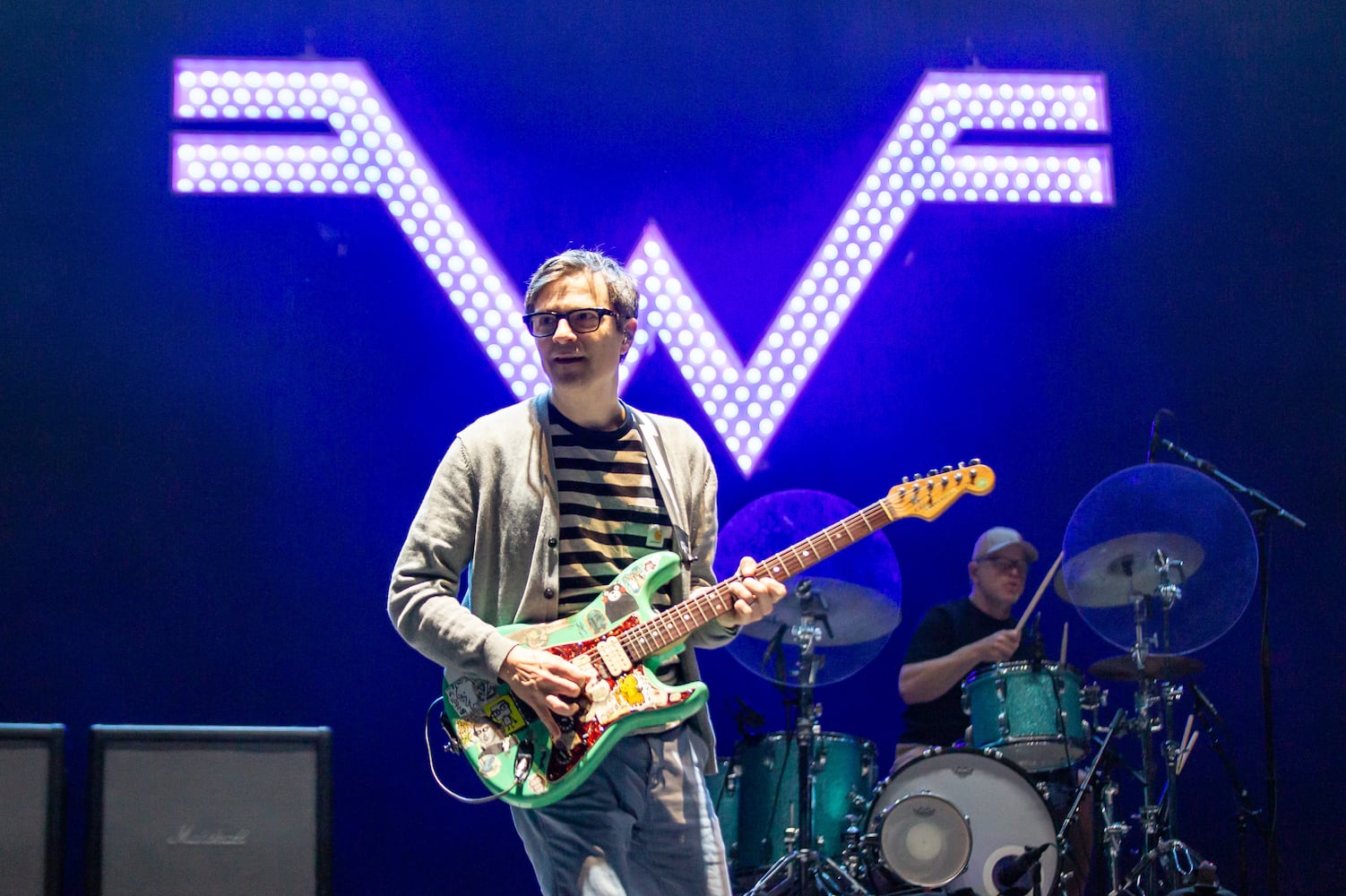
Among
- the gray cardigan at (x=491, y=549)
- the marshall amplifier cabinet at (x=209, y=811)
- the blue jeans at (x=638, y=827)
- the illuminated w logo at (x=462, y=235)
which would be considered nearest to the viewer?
the blue jeans at (x=638, y=827)

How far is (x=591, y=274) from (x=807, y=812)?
8.11 feet

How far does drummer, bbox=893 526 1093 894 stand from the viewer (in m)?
5.21

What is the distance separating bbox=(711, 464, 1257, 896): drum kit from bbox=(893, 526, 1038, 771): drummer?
0.25m

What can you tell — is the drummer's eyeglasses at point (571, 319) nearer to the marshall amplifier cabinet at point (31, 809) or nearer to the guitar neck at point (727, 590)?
the guitar neck at point (727, 590)

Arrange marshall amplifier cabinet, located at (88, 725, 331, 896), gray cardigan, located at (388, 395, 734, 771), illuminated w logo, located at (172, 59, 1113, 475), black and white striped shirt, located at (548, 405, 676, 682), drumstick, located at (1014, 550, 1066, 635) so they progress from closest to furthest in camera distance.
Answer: gray cardigan, located at (388, 395, 734, 771) < black and white striped shirt, located at (548, 405, 676, 682) < marshall amplifier cabinet, located at (88, 725, 331, 896) < drumstick, located at (1014, 550, 1066, 635) < illuminated w logo, located at (172, 59, 1113, 475)

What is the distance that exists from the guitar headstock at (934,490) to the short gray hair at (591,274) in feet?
2.81

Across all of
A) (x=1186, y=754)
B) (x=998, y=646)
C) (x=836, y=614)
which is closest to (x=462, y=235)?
(x=836, y=614)

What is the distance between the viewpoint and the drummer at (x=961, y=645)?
521 cm

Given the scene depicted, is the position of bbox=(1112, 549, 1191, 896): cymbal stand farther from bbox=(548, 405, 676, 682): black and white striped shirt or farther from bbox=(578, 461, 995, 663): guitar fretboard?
bbox=(548, 405, 676, 682): black and white striped shirt

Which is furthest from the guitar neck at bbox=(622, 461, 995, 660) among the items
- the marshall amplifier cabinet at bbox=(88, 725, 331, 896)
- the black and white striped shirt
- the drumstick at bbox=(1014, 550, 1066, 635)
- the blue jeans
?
the drumstick at bbox=(1014, 550, 1066, 635)

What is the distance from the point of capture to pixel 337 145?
221 inches

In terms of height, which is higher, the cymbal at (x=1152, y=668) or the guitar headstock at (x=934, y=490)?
the guitar headstock at (x=934, y=490)

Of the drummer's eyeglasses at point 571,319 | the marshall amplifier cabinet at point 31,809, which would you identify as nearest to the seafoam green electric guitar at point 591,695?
the drummer's eyeglasses at point 571,319

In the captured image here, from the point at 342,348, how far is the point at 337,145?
3.08 feet
